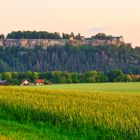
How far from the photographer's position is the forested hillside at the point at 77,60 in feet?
588

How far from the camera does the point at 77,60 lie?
186625 mm

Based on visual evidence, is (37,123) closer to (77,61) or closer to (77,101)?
(77,101)

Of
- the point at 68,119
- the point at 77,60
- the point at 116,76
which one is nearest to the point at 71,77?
the point at 116,76

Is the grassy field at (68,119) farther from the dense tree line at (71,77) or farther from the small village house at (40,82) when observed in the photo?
the dense tree line at (71,77)

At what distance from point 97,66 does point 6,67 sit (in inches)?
1158

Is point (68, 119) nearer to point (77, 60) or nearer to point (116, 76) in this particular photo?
point (116, 76)

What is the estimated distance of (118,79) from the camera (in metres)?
94.8

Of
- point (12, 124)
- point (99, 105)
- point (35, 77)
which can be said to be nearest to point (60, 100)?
point (99, 105)

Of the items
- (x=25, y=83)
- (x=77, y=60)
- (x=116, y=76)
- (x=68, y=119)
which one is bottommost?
(x=68, y=119)

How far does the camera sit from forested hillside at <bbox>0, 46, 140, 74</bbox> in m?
179

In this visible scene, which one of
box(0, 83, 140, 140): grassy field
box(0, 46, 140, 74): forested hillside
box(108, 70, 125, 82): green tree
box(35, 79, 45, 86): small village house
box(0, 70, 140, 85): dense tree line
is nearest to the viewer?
box(0, 83, 140, 140): grassy field

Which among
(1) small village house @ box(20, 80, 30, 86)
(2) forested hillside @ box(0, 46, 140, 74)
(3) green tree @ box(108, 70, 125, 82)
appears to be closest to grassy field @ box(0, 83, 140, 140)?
(1) small village house @ box(20, 80, 30, 86)

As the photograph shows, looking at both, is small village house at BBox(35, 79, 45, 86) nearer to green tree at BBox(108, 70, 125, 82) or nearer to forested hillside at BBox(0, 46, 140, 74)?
green tree at BBox(108, 70, 125, 82)

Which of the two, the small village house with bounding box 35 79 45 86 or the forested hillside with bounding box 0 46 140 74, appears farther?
the forested hillside with bounding box 0 46 140 74
